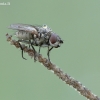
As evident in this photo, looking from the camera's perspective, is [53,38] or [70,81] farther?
[53,38]

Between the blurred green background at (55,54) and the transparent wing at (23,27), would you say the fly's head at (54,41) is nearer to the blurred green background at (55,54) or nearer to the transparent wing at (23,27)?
the transparent wing at (23,27)

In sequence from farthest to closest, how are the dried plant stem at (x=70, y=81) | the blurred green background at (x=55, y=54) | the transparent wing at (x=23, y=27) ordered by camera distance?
the blurred green background at (x=55, y=54)
the transparent wing at (x=23, y=27)
the dried plant stem at (x=70, y=81)

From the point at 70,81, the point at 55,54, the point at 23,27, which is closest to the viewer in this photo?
the point at 70,81

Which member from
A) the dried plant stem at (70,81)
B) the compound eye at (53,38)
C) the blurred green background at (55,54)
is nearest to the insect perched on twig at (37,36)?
the compound eye at (53,38)

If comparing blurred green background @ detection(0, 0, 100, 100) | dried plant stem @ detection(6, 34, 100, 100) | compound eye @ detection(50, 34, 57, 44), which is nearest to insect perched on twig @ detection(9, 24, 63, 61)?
compound eye @ detection(50, 34, 57, 44)

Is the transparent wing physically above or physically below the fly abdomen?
above

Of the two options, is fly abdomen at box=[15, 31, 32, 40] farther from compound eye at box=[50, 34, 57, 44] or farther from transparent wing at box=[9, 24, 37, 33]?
compound eye at box=[50, 34, 57, 44]

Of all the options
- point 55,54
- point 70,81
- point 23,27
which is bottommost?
point 55,54

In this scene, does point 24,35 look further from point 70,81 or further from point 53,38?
point 70,81

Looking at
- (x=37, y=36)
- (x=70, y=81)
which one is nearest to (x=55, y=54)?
(x=37, y=36)
